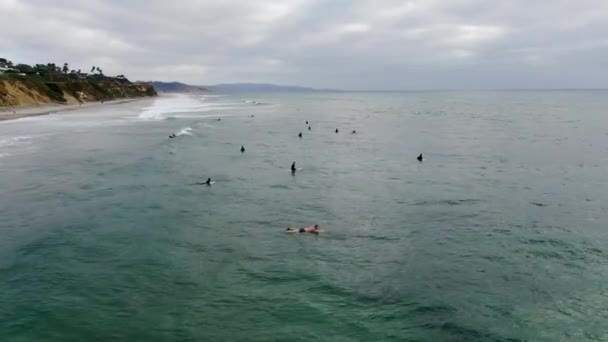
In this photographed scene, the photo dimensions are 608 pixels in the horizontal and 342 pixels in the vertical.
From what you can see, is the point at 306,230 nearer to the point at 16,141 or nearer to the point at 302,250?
the point at 302,250

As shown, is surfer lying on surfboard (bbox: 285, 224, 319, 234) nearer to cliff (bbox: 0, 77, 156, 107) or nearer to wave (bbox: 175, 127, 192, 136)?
wave (bbox: 175, 127, 192, 136)

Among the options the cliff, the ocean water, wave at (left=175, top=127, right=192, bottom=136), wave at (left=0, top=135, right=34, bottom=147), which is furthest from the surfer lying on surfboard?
the cliff

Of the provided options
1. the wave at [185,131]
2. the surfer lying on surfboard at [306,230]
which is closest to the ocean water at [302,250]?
the surfer lying on surfboard at [306,230]

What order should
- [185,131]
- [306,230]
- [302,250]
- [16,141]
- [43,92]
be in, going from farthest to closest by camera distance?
[43,92] < [185,131] < [16,141] < [306,230] < [302,250]

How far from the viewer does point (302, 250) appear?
985 inches

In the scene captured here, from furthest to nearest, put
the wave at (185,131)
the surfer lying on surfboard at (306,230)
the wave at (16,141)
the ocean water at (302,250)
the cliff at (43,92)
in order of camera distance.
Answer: the cliff at (43,92), the wave at (185,131), the wave at (16,141), the surfer lying on surfboard at (306,230), the ocean water at (302,250)

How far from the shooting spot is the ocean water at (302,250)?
17.8 metres

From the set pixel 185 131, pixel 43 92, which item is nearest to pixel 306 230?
pixel 185 131

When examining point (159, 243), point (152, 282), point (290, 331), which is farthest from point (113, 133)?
point (290, 331)

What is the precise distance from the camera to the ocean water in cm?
1777

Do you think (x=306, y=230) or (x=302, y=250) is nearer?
(x=302, y=250)

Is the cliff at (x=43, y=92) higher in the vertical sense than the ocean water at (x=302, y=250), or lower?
higher

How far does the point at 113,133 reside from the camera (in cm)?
7531

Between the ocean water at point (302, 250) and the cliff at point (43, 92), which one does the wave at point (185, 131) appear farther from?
the cliff at point (43, 92)
